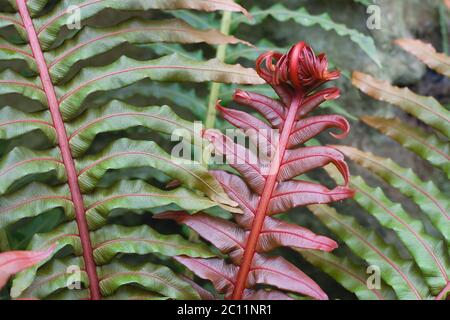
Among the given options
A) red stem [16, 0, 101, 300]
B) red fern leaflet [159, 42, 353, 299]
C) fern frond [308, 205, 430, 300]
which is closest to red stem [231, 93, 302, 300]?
red fern leaflet [159, 42, 353, 299]

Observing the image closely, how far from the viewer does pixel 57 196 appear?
0.97m

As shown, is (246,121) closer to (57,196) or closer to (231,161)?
(231,161)

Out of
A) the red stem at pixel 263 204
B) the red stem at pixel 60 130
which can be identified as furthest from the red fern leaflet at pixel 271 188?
the red stem at pixel 60 130

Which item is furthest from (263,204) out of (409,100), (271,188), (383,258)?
(409,100)

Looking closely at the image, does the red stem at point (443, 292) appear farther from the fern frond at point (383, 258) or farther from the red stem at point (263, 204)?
the red stem at point (263, 204)

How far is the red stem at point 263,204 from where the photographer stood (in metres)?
0.93

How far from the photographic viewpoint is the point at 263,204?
3.13 feet

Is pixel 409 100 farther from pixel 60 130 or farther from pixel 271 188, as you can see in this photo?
pixel 60 130

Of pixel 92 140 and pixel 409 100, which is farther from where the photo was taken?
pixel 409 100

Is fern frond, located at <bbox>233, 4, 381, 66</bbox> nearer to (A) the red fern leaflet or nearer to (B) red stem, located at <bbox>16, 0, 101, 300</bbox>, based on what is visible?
(A) the red fern leaflet

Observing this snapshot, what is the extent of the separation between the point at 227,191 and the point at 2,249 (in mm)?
498

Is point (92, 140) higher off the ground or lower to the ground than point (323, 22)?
lower
